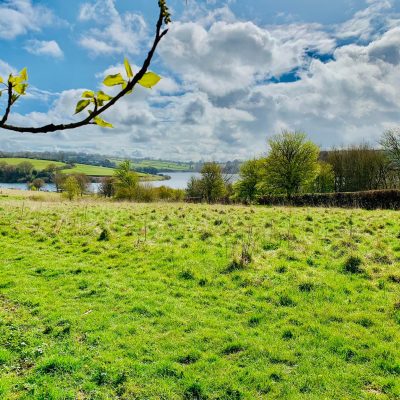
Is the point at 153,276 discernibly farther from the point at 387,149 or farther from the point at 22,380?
the point at 387,149

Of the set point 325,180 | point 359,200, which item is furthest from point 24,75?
point 325,180

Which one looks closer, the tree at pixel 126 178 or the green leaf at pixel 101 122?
the green leaf at pixel 101 122

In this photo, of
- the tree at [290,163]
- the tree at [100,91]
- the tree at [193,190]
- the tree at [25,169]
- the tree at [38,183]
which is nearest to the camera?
the tree at [100,91]

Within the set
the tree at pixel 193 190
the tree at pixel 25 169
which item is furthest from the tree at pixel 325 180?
the tree at pixel 25 169

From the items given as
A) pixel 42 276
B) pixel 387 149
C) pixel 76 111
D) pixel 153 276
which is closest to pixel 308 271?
pixel 153 276

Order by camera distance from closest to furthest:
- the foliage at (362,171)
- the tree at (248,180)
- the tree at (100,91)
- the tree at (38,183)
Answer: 1. the tree at (100,91)
2. the foliage at (362,171)
3. the tree at (248,180)
4. the tree at (38,183)

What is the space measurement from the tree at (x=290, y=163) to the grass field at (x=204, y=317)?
2819 centimetres

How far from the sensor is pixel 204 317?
22.1 feet

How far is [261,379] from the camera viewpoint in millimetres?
4934

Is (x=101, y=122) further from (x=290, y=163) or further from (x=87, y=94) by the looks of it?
(x=290, y=163)

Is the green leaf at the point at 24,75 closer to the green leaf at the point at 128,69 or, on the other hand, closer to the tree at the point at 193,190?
the green leaf at the point at 128,69

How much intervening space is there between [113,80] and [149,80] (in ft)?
0.31

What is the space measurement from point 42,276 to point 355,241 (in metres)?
9.98

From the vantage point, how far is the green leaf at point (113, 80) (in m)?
0.85
